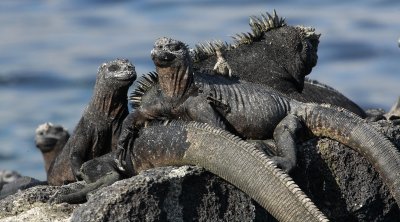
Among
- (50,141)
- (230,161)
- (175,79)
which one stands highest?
(175,79)

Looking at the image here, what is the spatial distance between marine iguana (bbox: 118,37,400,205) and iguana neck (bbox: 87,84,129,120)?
0.67 meters

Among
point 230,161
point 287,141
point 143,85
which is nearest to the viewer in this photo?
point 230,161

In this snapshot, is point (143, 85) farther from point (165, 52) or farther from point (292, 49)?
point (292, 49)

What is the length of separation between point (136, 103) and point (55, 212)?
1.16 m

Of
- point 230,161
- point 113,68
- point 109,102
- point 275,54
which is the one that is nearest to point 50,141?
point 275,54

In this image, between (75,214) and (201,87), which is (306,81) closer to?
(201,87)

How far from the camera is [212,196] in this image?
8570mm

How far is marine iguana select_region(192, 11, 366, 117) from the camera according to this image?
439 inches

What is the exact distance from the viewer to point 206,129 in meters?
8.73

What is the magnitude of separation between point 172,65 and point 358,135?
1.29 meters

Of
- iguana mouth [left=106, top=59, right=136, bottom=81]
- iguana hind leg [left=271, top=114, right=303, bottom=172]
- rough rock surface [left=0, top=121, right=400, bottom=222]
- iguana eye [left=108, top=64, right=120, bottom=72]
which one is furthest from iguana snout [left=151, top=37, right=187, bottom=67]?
rough rock surface [left=0, top=121, right=400, bottom=222]

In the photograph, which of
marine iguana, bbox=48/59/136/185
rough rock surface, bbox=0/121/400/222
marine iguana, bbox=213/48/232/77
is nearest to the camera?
rough rock surface, bbox=0/121/400/222

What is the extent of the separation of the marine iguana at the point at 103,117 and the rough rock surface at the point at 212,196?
31.6 inches

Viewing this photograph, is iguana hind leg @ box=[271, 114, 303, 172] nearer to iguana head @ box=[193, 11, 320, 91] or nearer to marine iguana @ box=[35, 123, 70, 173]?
iguana head @ box=[193, 11, 320, 91]
